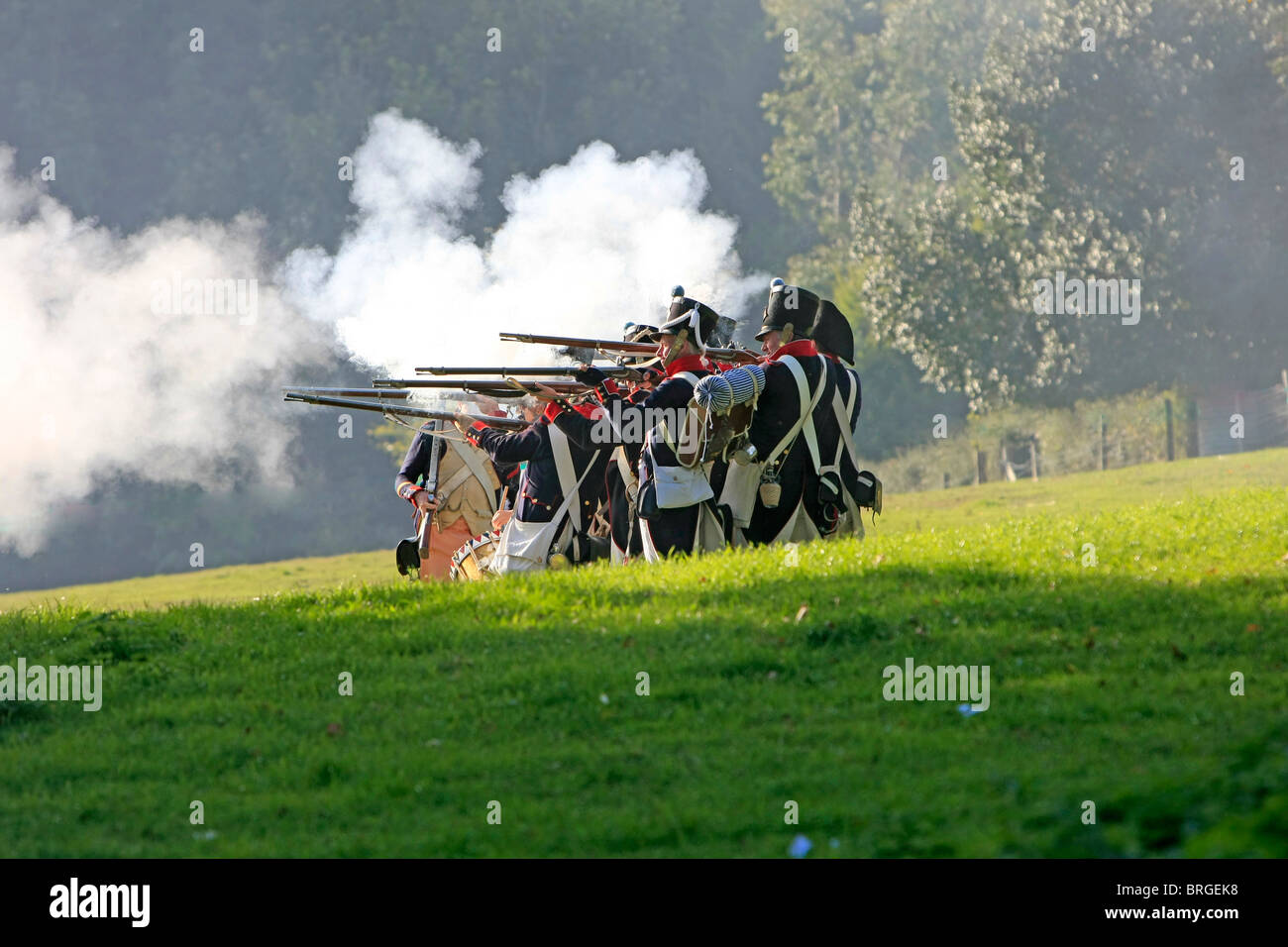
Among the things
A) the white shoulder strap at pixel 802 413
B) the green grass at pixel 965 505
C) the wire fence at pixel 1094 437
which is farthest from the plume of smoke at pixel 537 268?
the wire fence at pixel 1094 437

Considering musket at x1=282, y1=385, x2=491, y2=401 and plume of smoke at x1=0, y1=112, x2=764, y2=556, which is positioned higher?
plume of smoke at x1=0, y1=112, x2=764, y2=556

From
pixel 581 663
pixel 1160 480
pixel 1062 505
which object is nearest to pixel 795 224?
pixel 1160 480

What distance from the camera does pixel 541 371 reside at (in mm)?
14828

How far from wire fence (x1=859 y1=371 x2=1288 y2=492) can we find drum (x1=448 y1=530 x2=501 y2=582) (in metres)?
35.0

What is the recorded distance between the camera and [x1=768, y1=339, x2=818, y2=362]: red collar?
13.9 m

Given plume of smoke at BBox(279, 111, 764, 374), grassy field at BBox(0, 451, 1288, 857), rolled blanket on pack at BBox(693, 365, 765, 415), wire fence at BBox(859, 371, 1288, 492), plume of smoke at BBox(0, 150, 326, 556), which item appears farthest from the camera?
wire fence at BBox(859, 371, 1288, 492)

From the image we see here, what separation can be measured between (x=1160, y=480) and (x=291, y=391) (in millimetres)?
24953
